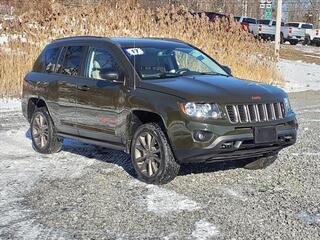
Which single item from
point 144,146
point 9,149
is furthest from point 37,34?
point 144,146

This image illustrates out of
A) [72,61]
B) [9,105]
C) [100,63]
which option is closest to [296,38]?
[9,105]

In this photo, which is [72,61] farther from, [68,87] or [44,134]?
[44,134]

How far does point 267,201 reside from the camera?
5.86 m

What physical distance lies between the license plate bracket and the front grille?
0.35 feet

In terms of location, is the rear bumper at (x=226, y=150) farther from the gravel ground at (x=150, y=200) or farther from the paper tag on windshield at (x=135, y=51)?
the paper tag on windshield at (x=135, y=51)

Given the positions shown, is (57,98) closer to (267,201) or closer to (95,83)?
(95,83)

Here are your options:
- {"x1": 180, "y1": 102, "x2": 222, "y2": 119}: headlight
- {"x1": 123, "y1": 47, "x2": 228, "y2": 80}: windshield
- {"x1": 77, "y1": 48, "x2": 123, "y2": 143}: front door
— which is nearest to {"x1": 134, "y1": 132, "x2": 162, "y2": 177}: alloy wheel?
{"x1": 77, "y1": 48, "x2": 123, "y2": 143}: front door

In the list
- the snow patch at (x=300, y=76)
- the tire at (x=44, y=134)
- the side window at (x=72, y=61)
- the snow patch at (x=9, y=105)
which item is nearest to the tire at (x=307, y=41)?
the snow patch at (x=300, y=76)

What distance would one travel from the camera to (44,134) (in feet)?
27.8

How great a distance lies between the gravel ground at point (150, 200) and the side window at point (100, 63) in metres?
1.23

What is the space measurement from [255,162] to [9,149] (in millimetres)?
3752

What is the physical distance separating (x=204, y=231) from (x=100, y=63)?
10.7 ft

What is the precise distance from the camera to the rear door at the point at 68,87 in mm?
7719

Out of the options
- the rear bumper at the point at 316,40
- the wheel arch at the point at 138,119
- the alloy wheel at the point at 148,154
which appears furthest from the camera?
the rear bumper at the point at 316,40
